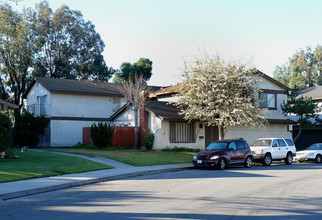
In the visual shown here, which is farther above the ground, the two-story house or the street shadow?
the two-story house

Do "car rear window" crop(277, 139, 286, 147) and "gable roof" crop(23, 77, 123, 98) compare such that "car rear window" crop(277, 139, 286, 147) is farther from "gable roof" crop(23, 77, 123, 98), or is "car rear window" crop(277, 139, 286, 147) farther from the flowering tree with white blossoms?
"gable roof" crop(23, 77, 123, 98)

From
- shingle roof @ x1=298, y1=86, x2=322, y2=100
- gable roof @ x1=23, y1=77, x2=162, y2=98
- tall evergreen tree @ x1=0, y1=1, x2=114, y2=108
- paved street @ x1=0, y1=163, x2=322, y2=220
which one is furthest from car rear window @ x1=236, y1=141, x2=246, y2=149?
tall evergreen tree @ x1=0, y1=1, x2=114, y2=108

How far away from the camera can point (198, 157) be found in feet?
67.8

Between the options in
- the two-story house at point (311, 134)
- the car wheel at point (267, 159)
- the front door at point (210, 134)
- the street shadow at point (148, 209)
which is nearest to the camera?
the street shadow at point (148, 209)

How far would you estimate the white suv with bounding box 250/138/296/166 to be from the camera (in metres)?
23.2

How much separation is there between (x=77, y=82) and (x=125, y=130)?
38.5ft

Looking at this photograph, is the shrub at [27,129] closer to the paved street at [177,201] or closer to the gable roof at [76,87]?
the gable roof at [76,87]

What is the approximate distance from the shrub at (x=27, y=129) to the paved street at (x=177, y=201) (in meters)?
20.0

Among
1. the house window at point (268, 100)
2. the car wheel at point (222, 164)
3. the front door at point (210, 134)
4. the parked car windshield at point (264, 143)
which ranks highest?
the house window at point (268, 100)

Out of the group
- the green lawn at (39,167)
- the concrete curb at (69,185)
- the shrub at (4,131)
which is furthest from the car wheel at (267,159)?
the shrub at (4,131)

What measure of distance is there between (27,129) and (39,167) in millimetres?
16629

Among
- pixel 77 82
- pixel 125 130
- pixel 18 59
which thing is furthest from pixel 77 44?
pixel 125 130

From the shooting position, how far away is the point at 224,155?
20438mm

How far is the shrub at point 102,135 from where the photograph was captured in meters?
29.7
